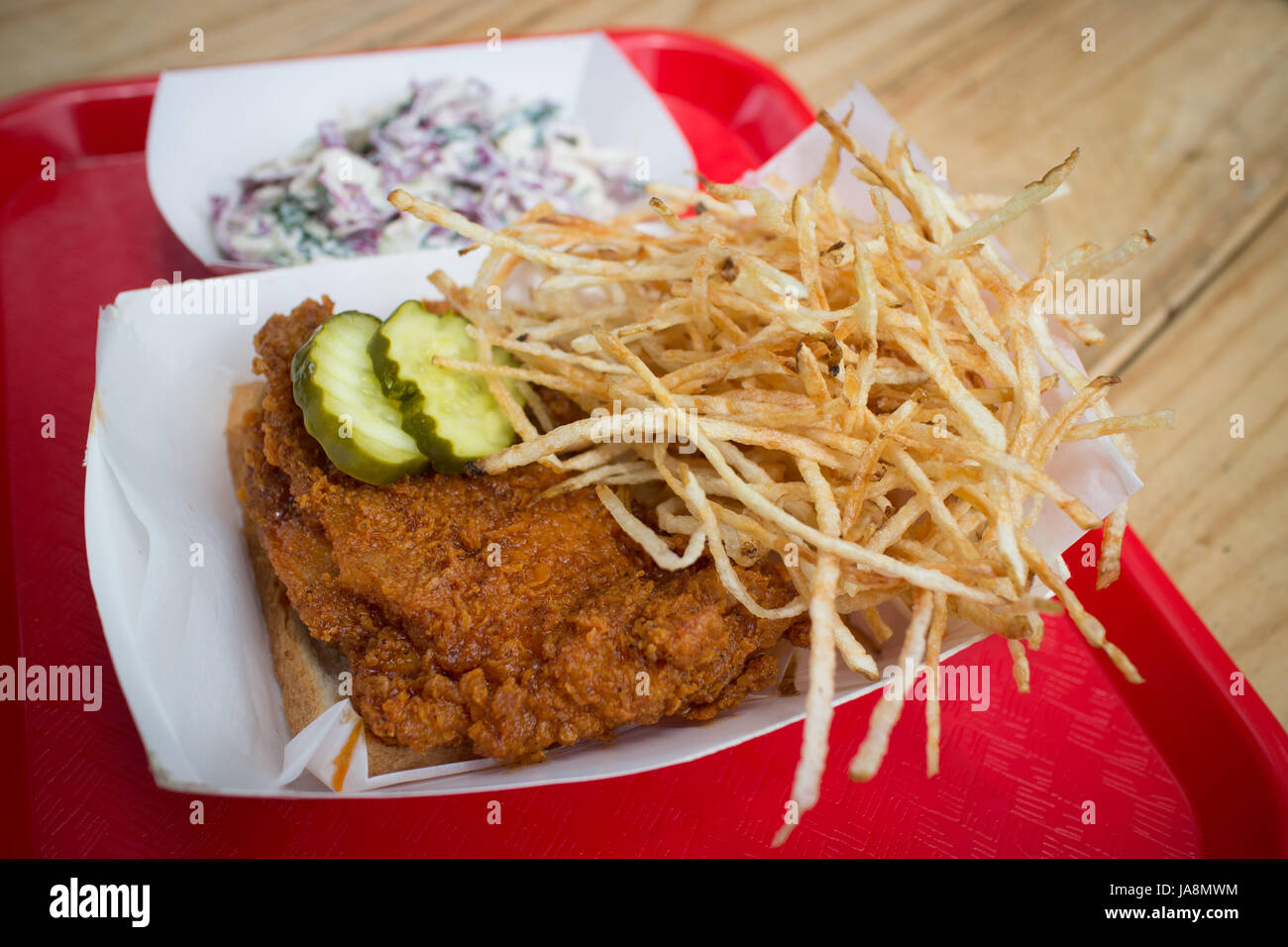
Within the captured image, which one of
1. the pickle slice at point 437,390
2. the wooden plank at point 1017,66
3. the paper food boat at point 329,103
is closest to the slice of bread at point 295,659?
the pickle slice at point 437,390

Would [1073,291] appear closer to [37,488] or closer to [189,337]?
[189,337]

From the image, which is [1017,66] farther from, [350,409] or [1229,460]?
[350,409]

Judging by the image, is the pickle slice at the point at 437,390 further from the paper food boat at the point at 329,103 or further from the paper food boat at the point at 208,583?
the paper food boat at the point at 329,103

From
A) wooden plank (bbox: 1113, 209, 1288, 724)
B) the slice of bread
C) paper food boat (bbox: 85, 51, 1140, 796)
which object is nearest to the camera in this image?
paper food boat (bbox: 85, 51, 1140, 796)
